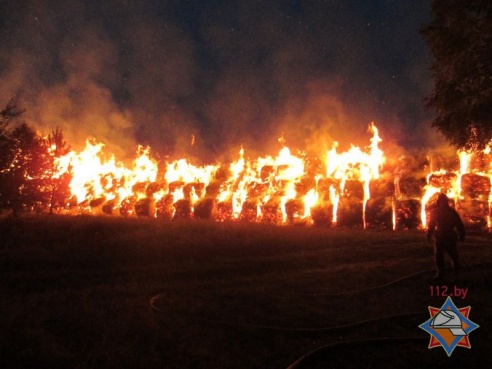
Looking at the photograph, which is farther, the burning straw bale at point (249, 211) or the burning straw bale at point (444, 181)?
the burning straw bale at point (249, 211)

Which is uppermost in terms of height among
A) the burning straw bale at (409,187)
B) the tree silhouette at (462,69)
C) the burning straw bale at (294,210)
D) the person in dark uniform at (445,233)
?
the tree silhouette at (462,69)

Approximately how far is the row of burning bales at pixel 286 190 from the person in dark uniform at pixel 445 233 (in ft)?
28.5

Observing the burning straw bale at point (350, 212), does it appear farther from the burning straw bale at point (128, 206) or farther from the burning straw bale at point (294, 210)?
the burning straw bale at point (128, 206)

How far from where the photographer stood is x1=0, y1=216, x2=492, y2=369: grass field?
5582mm

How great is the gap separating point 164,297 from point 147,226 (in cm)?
920

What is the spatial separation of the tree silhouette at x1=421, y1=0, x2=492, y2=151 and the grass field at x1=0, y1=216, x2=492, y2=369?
399 cm

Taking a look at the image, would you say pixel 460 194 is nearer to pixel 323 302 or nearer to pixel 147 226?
pixel 323 302

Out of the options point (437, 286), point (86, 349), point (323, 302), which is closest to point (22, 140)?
point (86, 349)

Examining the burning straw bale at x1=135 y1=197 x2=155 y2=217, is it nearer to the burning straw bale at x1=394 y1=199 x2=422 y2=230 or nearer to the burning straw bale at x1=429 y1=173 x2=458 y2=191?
the burning straw bale at x1=394 y1=199 x2=422 y2=230

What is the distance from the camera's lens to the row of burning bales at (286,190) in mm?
18016

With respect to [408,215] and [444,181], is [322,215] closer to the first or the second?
[408,215]

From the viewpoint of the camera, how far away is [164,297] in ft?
27.8

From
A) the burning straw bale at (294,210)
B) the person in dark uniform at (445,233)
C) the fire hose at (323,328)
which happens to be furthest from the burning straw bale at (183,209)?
the person in dark uniform at (445,233)

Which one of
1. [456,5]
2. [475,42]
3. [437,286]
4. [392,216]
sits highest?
[456,5]
